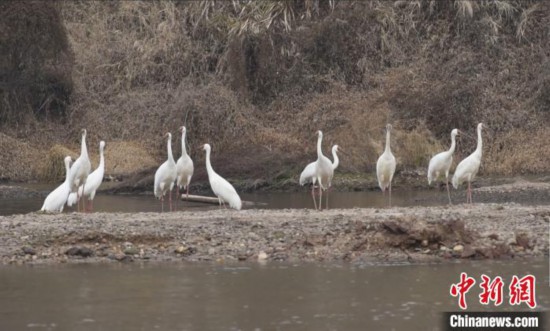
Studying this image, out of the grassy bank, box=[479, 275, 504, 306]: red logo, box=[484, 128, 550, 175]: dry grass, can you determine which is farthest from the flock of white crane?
box=[479, 275, 504, 306]: red logo

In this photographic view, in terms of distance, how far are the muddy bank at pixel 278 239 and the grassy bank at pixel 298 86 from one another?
13.0m

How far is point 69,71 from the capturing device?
129 ft

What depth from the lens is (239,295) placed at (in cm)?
1335

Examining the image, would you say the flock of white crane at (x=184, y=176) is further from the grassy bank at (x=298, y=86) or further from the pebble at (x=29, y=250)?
the grassy bank at (x=298, y=86)

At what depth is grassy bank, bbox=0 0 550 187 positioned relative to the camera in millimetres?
33406

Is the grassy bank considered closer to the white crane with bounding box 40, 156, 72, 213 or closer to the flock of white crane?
the flock of white crane

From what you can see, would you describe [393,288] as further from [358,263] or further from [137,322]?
[137,322]

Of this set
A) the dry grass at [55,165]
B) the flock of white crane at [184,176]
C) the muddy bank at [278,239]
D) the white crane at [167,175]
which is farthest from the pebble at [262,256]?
the dry grass at [55,165]

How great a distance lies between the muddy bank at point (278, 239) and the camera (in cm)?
1566

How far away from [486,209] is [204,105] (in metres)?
17.0

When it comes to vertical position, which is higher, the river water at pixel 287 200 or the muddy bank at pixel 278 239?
the river water at pixel 287 200

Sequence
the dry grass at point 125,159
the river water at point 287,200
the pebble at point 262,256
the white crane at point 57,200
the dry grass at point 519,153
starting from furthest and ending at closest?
the dry grass at point 125,159
the dry grass at point 519,153
the river water at point 287,200
the white crane at point 57,200
the pebble at point 262,256

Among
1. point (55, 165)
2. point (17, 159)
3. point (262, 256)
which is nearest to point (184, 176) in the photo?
point (262, 256)

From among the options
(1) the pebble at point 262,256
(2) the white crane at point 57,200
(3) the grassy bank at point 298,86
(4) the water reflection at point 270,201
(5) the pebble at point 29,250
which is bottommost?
(1) the pebble at point 262,256
